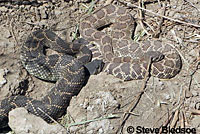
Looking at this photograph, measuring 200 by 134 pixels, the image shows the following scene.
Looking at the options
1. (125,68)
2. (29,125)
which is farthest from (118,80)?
(29,125)

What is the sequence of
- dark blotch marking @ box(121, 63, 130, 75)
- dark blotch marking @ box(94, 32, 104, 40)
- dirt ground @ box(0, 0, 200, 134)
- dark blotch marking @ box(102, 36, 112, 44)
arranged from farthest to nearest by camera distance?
1. dark blotch marking @ box(94, 32, 104, 40)
2. dark blotch marking @ box(102, 36, 112, 44)
3. dark blotch marking @ box(121, 63, 130, 75)
4. dirt ground @ box(0, 0, 200, 134)

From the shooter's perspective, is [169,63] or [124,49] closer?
[169,63]

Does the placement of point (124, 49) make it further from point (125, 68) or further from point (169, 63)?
point (169, 63)

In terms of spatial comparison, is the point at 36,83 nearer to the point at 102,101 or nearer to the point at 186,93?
the point at 102,101

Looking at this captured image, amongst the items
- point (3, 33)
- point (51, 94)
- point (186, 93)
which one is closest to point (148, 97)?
point (186, 93)

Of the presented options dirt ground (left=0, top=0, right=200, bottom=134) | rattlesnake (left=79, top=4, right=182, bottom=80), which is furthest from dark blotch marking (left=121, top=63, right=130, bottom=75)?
dirt ground (left=0, top=0, right=200, bottom=134)

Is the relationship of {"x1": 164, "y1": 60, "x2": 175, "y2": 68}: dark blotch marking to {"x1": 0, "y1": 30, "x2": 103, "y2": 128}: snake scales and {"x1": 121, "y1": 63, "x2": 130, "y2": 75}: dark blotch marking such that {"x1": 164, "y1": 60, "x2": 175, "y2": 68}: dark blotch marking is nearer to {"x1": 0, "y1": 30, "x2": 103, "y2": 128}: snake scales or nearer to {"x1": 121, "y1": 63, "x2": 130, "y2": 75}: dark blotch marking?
{"x1": 121, "y1": 63, "x2": 130, "y2": 75}: dark blotch marking
